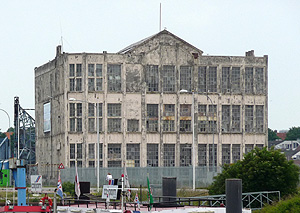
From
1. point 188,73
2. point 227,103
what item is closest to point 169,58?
point 188,73

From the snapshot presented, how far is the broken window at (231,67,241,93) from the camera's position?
10262 cm

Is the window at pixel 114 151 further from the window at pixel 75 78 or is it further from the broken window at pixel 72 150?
the window at pixel 75 78

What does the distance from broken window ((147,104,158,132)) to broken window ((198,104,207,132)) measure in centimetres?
575

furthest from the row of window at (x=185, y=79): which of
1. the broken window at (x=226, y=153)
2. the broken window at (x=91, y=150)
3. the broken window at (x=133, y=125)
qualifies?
the broken window at (x=226, y=153)

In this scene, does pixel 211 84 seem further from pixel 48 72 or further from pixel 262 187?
pixel 262 187

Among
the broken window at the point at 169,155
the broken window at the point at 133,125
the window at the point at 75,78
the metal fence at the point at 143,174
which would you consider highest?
the window at the point at 75,78

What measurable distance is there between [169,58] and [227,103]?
9481mm

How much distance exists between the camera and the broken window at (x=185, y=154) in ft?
330

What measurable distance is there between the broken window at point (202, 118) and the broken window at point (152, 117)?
5.75 meters

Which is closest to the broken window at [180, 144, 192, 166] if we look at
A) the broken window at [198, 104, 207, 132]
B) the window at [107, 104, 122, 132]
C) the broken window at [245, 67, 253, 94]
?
the broken window at [198, 104, 207, 132]

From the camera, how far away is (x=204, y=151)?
10150 cm

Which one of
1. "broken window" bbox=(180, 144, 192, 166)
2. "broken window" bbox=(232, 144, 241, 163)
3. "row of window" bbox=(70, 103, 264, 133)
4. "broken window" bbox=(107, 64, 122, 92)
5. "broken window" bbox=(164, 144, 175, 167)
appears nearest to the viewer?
"row of window" bbox=(70, 103, 264, 133)

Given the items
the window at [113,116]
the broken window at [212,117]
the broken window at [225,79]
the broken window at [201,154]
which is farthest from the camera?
the broken window at [225,79]

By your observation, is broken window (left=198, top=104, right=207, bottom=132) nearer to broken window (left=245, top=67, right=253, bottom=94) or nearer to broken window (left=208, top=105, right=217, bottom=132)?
broken window (left=208, top=105, right=217, bottom=132)
